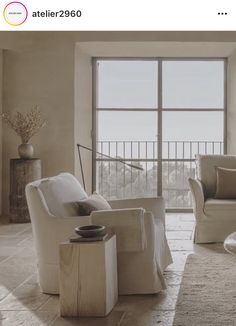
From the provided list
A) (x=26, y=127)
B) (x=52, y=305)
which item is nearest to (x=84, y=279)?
(x=52, y=305)

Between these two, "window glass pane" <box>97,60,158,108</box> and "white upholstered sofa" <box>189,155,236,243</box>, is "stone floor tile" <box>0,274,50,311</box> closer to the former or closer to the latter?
"white upholstered sofa" <box>189,155,236,243</box>

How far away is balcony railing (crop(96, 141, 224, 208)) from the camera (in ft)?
25.6

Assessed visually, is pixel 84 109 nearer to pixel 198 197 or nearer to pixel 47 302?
→ pixel 198 197

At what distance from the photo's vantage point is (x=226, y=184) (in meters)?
5.38

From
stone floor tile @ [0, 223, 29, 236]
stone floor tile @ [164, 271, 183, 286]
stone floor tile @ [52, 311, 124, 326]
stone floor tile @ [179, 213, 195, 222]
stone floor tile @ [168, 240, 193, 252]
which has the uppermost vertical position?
stone floor tile @ [0, 223, 29, 236]

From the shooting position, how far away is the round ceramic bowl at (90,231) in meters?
3.10

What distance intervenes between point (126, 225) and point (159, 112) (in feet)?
15.2

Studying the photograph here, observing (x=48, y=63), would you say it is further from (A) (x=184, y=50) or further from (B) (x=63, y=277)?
(B) (x=63, y=277)

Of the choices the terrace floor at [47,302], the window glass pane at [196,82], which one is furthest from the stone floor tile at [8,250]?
the window glass pane at [196,82]

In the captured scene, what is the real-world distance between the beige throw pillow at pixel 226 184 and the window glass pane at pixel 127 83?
259 centimetres
